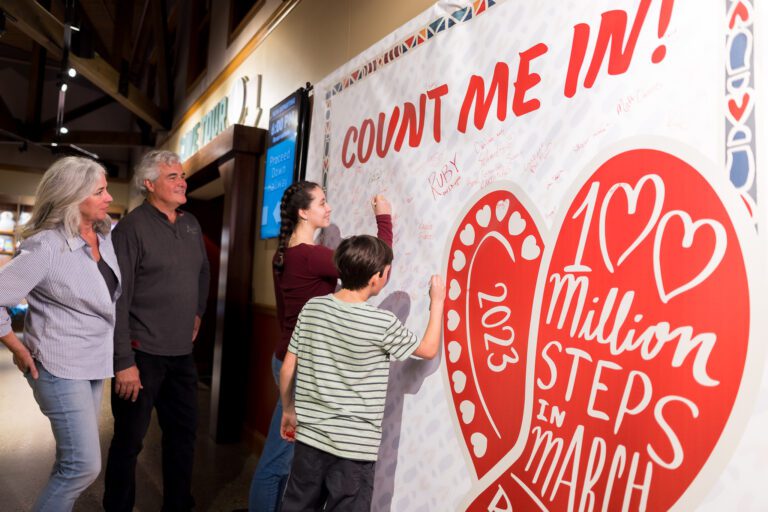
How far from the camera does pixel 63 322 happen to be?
5.98ft

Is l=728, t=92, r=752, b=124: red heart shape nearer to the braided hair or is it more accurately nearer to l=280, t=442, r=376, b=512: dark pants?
l=280, t=442, r=376, b=512: dark pants

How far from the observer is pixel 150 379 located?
7.73ft

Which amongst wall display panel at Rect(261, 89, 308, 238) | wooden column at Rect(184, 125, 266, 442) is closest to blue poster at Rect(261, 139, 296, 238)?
wall display panel at Rect(261, 89, 308, 238)

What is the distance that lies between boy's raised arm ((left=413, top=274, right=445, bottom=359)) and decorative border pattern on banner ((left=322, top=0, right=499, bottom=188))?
2.83ft

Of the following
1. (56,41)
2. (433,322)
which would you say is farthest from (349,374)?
(56,41)

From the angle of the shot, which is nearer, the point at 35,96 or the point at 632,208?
the point at 632,208

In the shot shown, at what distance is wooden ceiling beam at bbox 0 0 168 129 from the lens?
4664mm

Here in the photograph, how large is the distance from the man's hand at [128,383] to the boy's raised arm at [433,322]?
1247 millimetres

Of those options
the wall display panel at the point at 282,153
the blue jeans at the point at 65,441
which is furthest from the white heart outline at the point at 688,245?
the wall display panel at the point at 282,153

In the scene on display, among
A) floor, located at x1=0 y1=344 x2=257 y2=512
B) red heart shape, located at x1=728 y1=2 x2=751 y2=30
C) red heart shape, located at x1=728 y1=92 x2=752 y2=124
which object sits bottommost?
floor, located at x1=0 y1=344 x2=257 y2=512

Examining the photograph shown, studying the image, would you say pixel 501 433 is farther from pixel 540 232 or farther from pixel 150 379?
pixel 150 379

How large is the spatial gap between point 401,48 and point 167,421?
6.38 feet

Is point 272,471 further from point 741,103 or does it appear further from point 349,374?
point 741,103

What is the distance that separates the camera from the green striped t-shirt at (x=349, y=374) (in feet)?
5.22
